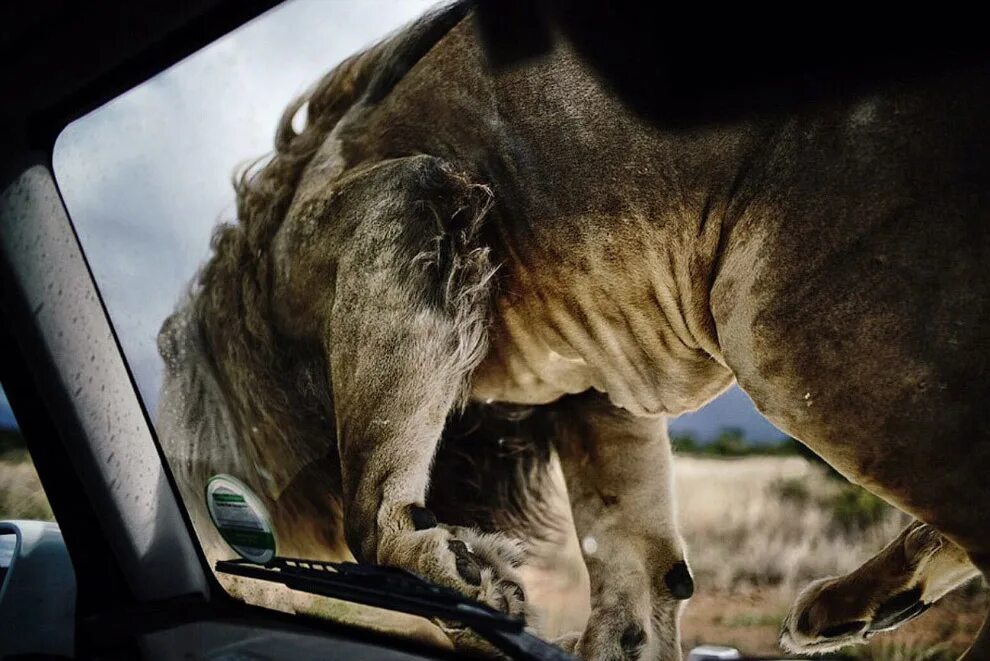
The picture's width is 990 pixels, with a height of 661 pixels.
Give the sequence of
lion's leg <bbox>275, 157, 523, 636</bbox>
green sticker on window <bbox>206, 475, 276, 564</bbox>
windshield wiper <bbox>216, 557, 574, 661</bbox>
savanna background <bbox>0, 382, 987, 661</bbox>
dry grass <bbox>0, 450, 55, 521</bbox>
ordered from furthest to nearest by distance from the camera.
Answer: dry grass <bbox>0, 450, 55, 521</bbox> < green sticker on window <bbox>206, 475, 276, 564</bbox> < lion's leg <bbox>275, 157, 523, 636</bbox> < windshield wiper <bbox>216, 557, 574, 661</bbox> < savanna background <bbox>0, 382, 987, 661</bbox>

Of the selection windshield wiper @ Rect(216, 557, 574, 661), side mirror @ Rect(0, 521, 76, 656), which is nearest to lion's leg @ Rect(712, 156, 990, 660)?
windshield wiper @ Rect(216, 557, 574, 661)

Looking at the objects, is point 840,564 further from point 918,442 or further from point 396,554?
point 396,554

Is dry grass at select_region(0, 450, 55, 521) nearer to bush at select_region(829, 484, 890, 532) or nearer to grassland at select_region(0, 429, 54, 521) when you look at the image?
grassland at select_region(0, 429, 54, 521)

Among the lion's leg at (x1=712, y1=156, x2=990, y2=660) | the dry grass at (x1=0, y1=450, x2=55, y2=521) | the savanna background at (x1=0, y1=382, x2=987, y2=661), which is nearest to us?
the lion's leg at (x1=712, y1=156, x2=990, y2=660)

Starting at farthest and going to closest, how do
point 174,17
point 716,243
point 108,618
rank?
point 108,618, point 174,17, point 716,243

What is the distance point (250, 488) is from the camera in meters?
2.68

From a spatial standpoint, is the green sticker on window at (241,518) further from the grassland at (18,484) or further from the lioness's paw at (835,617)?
the lioness's paw at (835,617)

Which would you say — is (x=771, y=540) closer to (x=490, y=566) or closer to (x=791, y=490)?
(x=791, y=490)

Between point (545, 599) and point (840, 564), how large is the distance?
2.44 feet

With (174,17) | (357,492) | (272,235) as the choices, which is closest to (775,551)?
(357,492)

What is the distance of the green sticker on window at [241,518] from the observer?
101 inches

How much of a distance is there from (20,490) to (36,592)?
0.89 m

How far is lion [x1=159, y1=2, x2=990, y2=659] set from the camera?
57.8 inches

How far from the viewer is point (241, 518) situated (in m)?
2.62
